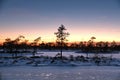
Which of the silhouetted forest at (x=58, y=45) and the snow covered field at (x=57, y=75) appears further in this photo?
the silhouetted forest at (x=58, y=45)

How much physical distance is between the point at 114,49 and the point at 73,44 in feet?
62.4

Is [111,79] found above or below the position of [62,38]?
below

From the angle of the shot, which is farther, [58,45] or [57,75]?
[58,45]

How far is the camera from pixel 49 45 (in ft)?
346

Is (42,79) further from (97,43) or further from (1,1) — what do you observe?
(97,43)

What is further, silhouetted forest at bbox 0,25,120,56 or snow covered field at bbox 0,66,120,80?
silhouetted forest at bbox 0,25,120,56

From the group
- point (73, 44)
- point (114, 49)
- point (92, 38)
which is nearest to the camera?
point (92, 38)

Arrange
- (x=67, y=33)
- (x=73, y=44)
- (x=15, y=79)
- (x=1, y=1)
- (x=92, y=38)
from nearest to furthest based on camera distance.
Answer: (x=1, y=1), (x=15, y=79), (x=67, y=33), (x=92, y=38), (x=73, y=44)

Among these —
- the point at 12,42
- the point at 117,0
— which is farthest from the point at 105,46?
the point at 117,0

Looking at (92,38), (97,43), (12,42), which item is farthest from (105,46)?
(12,42)

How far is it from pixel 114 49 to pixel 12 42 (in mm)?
59321

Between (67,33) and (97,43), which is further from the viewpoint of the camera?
(97,43)

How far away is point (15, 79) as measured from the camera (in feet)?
47.8

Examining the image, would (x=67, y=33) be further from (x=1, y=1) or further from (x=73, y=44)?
(x=73, y=44)
